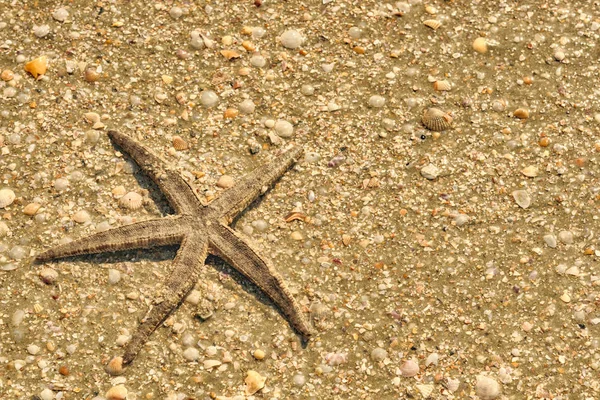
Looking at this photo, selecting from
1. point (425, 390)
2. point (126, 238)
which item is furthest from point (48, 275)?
point (425, 390)

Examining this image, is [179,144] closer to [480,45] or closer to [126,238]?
[126,238]

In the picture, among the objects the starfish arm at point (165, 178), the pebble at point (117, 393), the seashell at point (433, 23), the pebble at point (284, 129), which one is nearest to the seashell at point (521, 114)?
the seashell at point (433, 23)

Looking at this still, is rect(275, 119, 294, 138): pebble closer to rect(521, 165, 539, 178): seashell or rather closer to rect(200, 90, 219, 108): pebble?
rect(200, 90, 219, 108): pebble

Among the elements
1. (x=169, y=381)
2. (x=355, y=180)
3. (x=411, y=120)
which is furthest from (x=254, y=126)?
(x=169, y=381)

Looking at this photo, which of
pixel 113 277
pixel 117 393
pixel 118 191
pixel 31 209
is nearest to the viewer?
pixel 117 393

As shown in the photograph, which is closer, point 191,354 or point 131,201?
point 191,354
